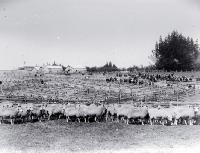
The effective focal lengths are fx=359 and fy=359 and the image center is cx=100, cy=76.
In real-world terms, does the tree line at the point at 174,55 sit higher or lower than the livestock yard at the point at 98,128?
higher

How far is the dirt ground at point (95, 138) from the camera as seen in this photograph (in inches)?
802

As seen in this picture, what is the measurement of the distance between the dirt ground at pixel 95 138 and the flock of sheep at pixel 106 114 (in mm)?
1362

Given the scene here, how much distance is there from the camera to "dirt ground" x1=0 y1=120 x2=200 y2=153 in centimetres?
2038

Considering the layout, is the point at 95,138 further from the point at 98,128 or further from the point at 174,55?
the point at 174,55

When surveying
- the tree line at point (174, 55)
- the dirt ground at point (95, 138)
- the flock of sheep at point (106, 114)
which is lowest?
the dirt ground at point (95, 138)

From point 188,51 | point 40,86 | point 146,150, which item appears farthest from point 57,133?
point 188,51

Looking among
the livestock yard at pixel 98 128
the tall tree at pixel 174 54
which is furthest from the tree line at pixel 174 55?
the livestock yard at pixel 98 128

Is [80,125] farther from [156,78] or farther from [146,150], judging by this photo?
[156,78]

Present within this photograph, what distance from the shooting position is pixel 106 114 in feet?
99.1

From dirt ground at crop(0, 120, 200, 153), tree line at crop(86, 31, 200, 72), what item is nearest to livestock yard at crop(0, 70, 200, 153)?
dirt ground at crop(0, 120, 200, 153)

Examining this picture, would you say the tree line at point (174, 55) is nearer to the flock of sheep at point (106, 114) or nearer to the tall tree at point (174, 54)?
the tall tree at point (174, 54)

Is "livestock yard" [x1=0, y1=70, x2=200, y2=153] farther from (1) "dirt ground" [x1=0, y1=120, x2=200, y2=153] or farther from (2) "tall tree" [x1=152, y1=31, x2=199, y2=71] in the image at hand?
(2) "tall tree" [x1=152, y1=31, x2=199, y2=71]

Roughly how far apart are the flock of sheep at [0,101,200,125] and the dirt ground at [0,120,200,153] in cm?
136

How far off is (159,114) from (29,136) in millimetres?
10362
